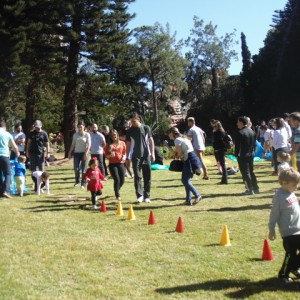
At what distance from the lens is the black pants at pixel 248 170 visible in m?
10.6

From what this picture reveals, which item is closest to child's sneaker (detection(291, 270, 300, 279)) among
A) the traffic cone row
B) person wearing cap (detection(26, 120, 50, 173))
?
the traffic cone row

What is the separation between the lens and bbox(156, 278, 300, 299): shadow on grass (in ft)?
14.3

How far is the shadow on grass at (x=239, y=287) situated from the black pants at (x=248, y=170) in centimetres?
607

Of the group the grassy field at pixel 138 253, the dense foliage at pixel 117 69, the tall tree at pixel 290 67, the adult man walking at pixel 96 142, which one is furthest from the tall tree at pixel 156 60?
the grassy field at pixel 138 253

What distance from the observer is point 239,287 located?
4.49 metres

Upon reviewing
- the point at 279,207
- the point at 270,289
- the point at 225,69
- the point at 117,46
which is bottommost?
the point at 270,289

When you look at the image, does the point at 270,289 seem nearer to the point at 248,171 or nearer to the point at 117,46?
the point at 248,171

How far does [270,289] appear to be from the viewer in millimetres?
4395

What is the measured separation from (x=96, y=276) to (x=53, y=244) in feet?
5.56

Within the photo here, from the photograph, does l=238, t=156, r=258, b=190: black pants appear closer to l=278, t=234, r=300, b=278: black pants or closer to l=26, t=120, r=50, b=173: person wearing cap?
l=26, t=120, r=50, b=173: person wearing cap

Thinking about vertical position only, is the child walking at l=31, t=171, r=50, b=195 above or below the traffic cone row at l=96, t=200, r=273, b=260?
above

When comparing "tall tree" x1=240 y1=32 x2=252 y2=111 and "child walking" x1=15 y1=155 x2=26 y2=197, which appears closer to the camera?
"child walking" x1=15 y1=155 x2=26 y2=197

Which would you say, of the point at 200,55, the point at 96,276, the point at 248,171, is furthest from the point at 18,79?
the point at 200,55

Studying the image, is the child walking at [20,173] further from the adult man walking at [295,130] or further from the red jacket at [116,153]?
the adult man walking at [295,130]
